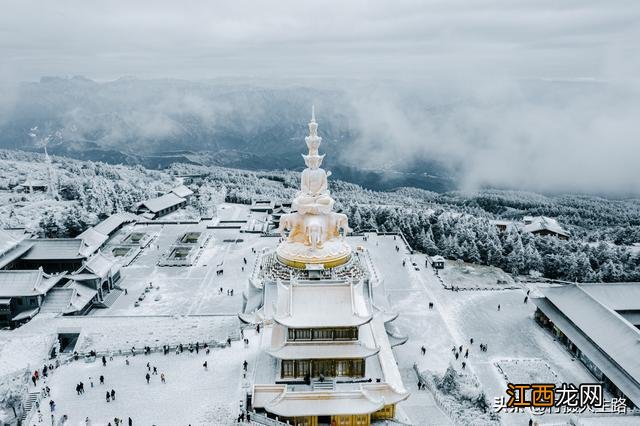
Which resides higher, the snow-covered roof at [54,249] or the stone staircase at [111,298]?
the snow-covered roof at [54,249]

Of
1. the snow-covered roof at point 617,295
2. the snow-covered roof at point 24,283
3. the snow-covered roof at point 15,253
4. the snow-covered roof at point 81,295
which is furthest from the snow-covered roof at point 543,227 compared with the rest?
the snow-covered roof at point 15,253

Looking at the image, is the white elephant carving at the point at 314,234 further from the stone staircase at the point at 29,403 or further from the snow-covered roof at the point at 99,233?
the snow-covered roof at the point at 99,233

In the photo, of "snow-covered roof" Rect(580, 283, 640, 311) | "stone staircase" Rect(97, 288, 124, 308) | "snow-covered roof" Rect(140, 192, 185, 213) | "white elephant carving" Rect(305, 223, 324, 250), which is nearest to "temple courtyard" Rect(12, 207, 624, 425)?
"stone staircase" Rect(97, 288, 124, 308)

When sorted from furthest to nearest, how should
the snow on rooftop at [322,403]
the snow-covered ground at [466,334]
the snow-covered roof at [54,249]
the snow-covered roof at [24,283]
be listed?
1. the snow-covered roof at [54,249]
2. the snow-covered roof at [24,283]
3. the snow-covered ground at [466,334]
4. the snow on rooftop at [322,403]

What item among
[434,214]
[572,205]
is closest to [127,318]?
[434,214]

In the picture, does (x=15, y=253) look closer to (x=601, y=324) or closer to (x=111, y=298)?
(x=111, y=298)

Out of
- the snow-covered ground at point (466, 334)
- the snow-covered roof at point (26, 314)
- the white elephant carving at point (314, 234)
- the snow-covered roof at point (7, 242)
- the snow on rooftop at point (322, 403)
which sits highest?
the white elephant carving at point (314, 234)

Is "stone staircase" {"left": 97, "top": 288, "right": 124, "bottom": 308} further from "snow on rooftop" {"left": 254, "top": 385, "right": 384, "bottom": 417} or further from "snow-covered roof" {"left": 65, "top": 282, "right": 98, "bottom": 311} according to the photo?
"snow on rooftop" {"left": 254, "top": 385, "right": 384, "bottom": 417}
